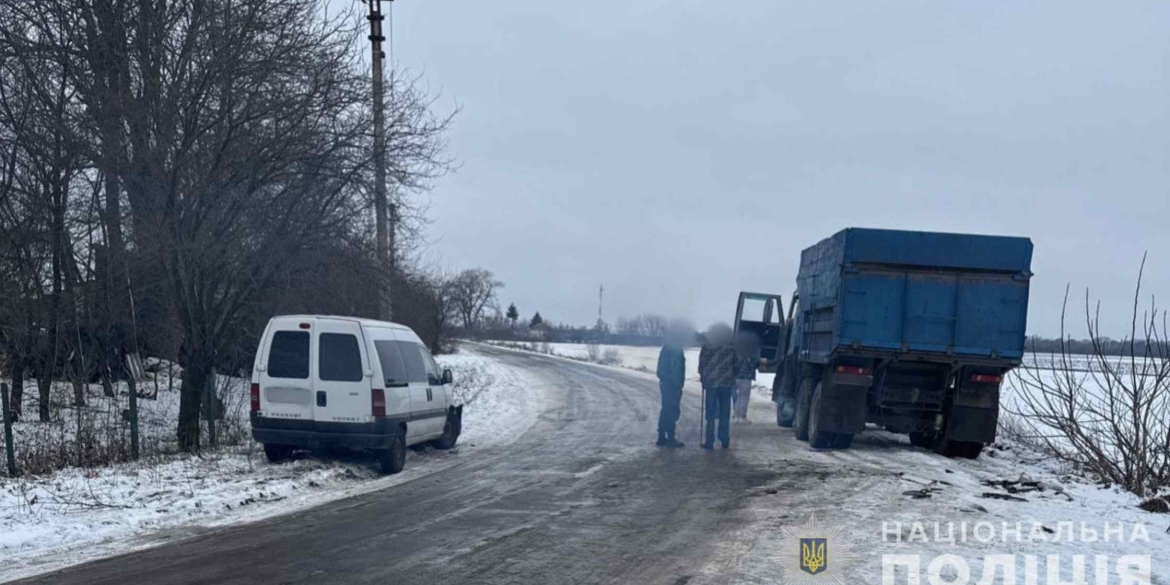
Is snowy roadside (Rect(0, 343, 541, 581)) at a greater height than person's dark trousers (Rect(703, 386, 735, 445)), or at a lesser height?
lesser

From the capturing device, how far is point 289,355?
42.2ft

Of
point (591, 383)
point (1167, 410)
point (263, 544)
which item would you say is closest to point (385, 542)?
point (263, 544)

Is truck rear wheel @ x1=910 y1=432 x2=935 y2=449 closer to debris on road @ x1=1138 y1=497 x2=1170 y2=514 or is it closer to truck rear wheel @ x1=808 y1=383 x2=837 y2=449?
truck rear wheel @ x1=808 y1=383 x2=837 y2=449

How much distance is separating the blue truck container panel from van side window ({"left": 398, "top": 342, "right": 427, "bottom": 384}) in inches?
240

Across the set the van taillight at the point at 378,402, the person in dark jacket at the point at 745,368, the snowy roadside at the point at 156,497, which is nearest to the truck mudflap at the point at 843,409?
the person in dark jacket at the point at 745,368

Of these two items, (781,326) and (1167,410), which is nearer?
(1167,410)

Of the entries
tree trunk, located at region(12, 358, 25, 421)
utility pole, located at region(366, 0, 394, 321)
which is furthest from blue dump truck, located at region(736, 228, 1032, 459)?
tree trunk, located at region(12, 358, 25, 421)

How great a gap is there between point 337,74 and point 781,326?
33.2ft

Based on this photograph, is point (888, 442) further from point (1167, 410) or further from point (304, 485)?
point (304, 485)

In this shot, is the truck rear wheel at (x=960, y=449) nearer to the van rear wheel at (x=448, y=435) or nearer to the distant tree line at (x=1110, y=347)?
the distant tree line at (x=1110, y=347)

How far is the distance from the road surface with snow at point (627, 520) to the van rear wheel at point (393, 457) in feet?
2.13

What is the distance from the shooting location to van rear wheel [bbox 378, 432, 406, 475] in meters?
13.1

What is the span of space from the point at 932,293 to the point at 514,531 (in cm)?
838

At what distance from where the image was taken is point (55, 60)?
14.6 m
